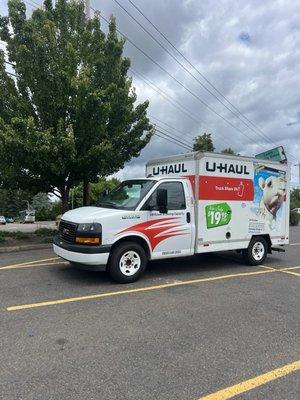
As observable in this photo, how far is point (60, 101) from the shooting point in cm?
1253

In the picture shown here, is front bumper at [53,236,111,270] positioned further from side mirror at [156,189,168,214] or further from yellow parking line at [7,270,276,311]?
side mirror at [156,189,168,214]

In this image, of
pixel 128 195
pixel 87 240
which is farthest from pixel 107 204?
pixel 87 240

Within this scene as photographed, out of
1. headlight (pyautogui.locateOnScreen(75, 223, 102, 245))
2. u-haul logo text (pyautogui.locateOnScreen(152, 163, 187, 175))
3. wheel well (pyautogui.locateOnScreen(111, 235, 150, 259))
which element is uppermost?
u-haul logo text (pyautogui.locateOnScreen(152, 163, 187, 175))

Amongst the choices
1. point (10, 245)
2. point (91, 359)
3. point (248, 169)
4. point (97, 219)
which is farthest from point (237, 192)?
point (10, 245)

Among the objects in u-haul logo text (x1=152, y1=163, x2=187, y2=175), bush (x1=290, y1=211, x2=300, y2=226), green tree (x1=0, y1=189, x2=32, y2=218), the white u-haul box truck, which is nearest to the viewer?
the white u-haul box truck

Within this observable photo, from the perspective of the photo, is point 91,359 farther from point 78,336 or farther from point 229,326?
point 229,326

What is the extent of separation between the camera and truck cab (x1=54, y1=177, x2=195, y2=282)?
7.44 metres

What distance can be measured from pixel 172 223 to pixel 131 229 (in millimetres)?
1085

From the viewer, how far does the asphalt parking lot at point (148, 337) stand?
379 cm

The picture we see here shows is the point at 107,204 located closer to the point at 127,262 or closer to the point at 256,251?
the point at 127,262

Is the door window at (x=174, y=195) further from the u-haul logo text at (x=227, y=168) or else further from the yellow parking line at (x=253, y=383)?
the yellow parking line at (x=253, y=383)

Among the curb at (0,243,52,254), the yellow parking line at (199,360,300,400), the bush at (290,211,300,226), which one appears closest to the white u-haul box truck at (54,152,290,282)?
the yellow parking line at (199,360,300,400)

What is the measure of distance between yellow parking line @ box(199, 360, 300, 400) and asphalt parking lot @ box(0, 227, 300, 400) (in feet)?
0.03

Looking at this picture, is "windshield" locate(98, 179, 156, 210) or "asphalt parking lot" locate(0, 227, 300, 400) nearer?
"asphalt parking lot" locate(0, 227, 300, 400)
